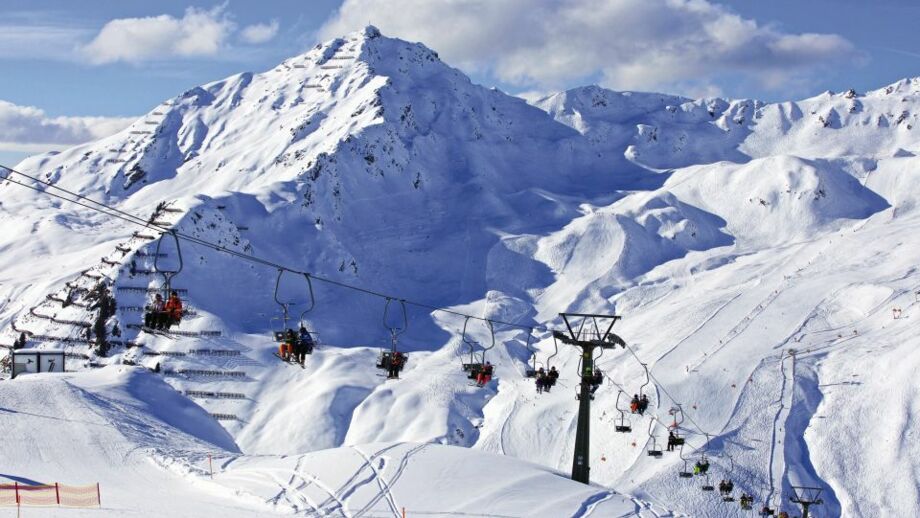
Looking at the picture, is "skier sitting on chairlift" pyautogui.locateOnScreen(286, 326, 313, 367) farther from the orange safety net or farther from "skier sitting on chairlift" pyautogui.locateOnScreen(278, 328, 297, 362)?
the orange safety net

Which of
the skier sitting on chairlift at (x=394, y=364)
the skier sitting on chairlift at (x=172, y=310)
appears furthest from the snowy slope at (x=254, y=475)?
the skier sitting on chairlift at (x=172, y=310)

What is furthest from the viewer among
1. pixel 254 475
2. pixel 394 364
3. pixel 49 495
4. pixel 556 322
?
pixel 556 322

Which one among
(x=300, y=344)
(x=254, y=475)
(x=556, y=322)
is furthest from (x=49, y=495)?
(x=556, y=322)

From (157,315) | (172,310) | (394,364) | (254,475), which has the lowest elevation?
(254,475)

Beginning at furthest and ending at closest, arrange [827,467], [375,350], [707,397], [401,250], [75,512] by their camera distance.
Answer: [401,250], [375,350], [707,397], [827,467], [75,512]

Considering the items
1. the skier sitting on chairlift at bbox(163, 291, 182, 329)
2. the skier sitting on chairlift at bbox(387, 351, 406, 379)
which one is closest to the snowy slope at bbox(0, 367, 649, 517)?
the skier sitting on chairlift at bbox(387, 351, 406, 379)

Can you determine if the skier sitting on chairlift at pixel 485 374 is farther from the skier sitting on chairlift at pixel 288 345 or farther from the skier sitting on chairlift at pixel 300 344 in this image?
the skier sitting on chairlift at pixel 288 345

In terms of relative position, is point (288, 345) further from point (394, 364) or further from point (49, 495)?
point (49, 495)

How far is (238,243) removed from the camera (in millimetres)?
164500

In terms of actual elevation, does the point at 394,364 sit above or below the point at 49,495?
above

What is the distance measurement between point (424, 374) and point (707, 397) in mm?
40556

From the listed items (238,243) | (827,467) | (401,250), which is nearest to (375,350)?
(238,243)

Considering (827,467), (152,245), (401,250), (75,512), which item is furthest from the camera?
(401,250)

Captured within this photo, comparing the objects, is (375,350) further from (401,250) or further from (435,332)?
(401,250)
